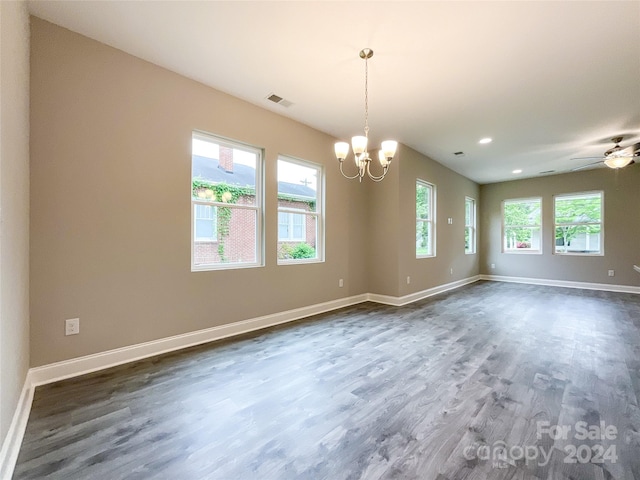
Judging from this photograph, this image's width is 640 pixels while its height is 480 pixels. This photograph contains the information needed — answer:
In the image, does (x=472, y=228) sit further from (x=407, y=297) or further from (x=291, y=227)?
(x=291, y=227)

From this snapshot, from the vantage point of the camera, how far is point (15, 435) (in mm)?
1537

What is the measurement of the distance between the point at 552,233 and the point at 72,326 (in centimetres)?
933

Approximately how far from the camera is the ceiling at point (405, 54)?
6.93ft

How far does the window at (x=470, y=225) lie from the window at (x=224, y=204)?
601 cm

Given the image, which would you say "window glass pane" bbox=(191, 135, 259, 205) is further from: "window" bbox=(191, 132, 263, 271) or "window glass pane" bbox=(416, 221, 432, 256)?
"window glass pane" bbox=(416, 221, 432, 256)

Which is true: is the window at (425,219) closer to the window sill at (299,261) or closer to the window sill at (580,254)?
the window sill at (299,261)

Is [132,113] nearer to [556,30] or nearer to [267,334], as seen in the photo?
[267,334]

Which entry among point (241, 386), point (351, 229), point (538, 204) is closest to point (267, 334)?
point (241, 386)

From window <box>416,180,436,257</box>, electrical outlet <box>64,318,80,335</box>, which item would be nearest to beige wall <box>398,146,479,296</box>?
window <box>416,180,436,257</box>

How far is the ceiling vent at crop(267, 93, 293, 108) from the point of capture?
3383 mm

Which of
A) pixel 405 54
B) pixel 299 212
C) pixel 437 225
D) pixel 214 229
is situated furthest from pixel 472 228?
pixel 214 229

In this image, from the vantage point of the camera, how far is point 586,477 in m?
1.36

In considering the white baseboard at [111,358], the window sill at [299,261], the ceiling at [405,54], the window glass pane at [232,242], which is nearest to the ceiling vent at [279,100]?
the ceiling at [405,54]

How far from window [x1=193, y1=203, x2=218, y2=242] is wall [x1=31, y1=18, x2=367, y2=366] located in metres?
0.17
